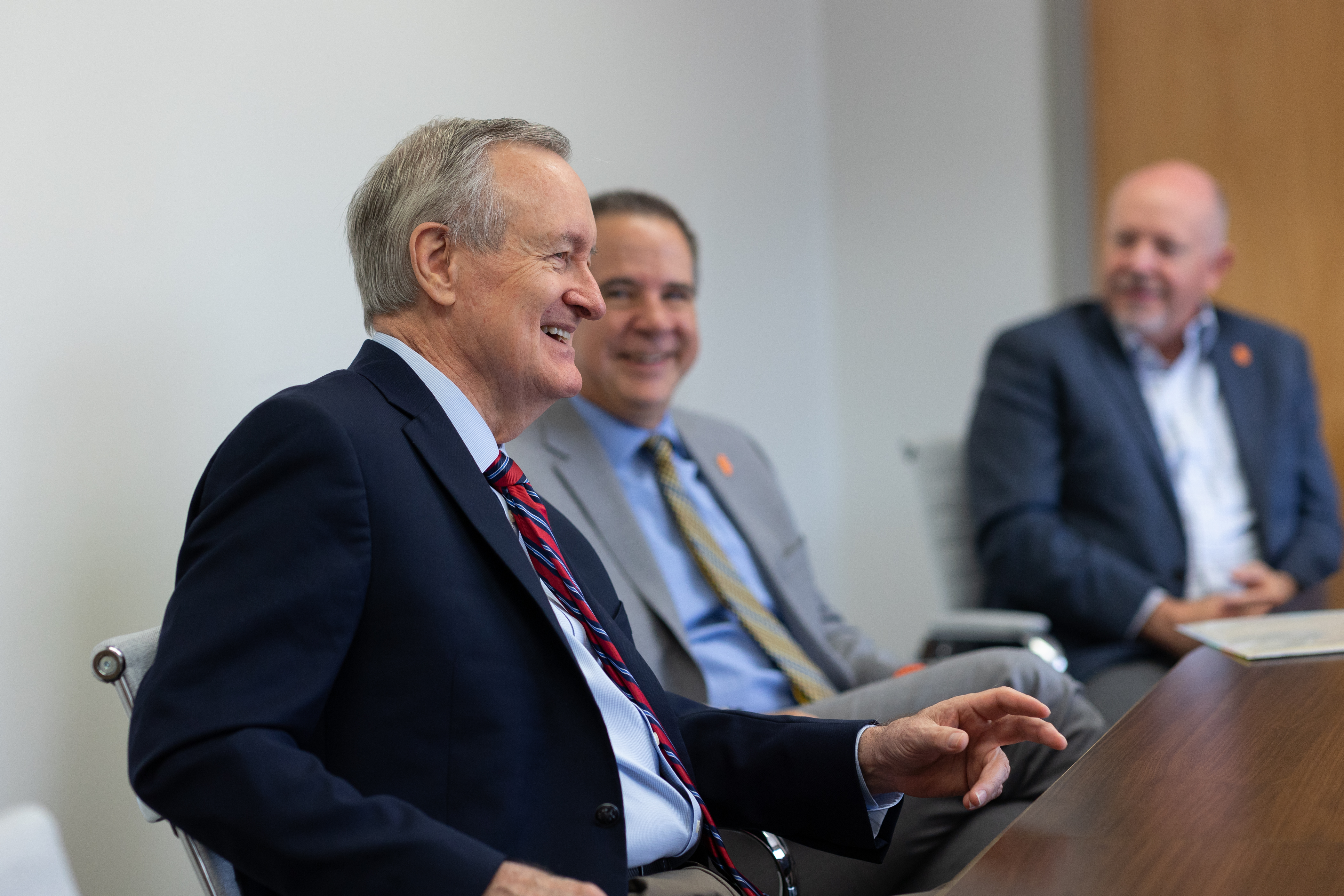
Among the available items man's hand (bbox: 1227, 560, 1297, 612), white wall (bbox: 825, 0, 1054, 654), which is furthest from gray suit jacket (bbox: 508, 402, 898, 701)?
white wall (bbox: 825, 0, 1054, 654)

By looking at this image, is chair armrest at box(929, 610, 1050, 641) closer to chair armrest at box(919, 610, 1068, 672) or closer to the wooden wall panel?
chair armrest at box(919, 610, 1068, 672)

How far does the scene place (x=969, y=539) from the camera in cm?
302

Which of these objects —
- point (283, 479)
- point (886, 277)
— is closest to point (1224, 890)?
point (283, 479)

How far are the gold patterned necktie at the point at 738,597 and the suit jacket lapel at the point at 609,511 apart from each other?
3.9 inches

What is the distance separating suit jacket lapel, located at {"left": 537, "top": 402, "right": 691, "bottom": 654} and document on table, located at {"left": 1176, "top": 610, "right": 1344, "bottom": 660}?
2.83 feet

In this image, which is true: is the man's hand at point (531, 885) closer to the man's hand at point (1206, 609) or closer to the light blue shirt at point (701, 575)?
the light blue shirt at point (701, 575)

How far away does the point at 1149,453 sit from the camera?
2.96 meters

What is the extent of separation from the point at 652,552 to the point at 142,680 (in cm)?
107

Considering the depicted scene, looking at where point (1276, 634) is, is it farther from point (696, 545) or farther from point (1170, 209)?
point (1170, 209)

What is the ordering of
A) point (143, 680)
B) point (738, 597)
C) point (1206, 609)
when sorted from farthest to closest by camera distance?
point (1206, 609)
point (738, 597)
point (143, 680)

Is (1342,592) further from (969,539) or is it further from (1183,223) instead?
(1183,223)

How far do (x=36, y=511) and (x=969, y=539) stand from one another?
2.22 metres

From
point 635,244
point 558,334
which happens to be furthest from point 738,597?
point 558,334

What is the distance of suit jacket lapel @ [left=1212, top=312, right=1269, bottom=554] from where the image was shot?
9.95ft
